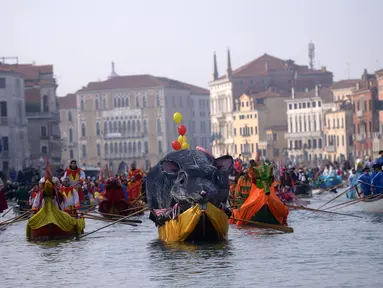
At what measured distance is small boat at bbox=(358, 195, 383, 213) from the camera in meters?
48.1

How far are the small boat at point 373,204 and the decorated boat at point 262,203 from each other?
8.80m

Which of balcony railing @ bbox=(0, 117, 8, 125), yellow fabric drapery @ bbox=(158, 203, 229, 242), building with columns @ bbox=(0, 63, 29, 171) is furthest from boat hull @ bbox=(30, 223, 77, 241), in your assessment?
balcony railing @ bbox=(0, 117, 8, 125)

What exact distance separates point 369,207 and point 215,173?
16.1 m

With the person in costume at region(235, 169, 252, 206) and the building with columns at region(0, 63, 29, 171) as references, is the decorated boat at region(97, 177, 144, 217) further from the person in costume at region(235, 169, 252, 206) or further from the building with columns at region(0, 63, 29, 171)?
the building with columns at region(0, 63, 29, 171)

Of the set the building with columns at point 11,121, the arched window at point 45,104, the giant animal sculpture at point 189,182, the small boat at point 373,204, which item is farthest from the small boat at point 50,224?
the arched window at point 45,104

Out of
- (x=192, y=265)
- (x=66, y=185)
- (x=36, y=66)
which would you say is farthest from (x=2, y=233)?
(x=36, y=66)

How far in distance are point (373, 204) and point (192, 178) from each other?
1607 centimetres

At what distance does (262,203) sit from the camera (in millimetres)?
39031

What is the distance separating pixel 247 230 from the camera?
130ft

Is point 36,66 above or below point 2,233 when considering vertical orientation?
above

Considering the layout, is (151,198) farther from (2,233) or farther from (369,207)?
(369,207)

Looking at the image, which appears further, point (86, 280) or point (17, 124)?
point (17, 124)

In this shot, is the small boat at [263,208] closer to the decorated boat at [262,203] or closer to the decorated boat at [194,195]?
the decorated boat at [262,203]

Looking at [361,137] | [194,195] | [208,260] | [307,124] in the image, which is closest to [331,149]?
[307,124]
